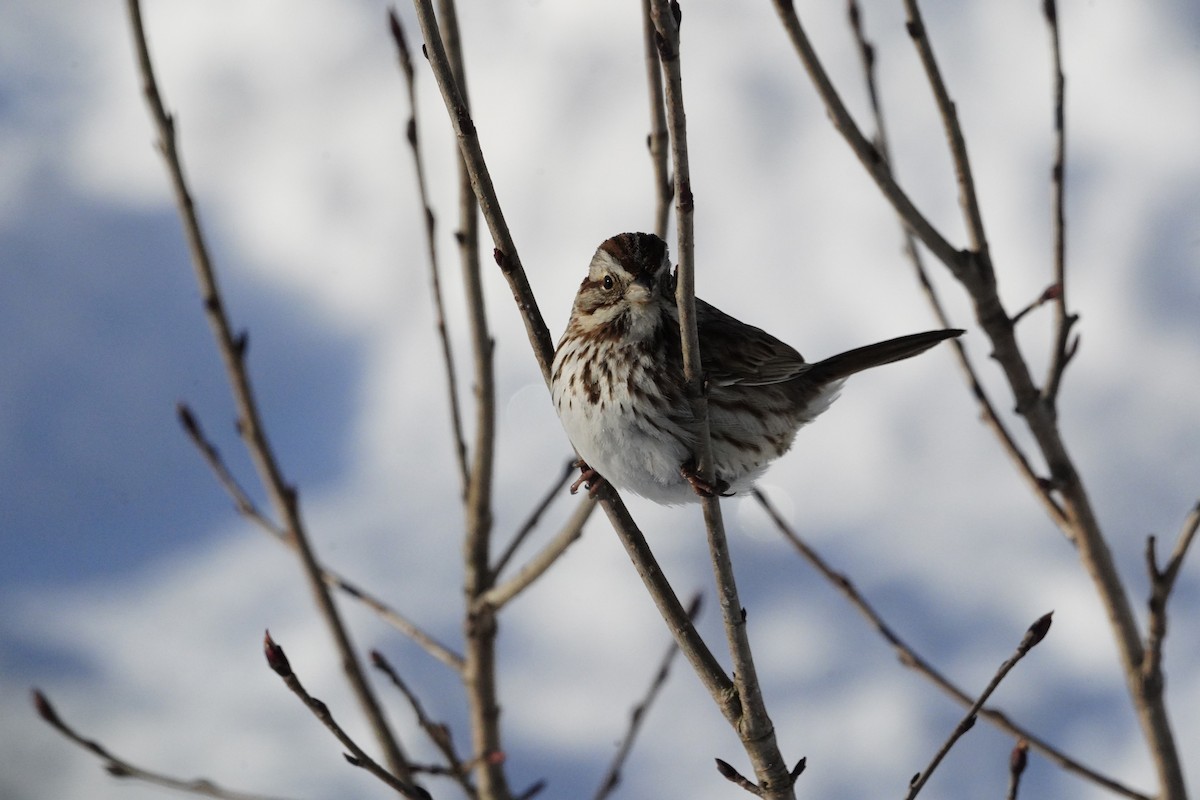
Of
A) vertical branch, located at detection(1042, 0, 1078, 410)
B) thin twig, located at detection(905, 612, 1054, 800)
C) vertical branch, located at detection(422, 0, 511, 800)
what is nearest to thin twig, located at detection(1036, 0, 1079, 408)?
vertical branch, located at detection(1042, 0, 1078, 410)

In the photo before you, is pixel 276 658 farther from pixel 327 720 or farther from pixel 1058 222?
pixel 1058 222

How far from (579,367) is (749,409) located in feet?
1.82

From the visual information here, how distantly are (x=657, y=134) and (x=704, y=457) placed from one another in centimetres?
120

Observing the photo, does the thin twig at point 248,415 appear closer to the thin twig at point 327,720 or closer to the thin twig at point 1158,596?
the thin twig at point 327,720

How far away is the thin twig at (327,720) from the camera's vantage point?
2.44 m

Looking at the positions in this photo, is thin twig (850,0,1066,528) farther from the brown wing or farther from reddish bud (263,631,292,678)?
Result: reddish bud (263,631,292,678)

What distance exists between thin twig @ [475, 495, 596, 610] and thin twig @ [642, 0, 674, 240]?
980mm

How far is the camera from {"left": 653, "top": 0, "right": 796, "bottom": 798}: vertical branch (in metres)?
2.11

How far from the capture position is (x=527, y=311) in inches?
108

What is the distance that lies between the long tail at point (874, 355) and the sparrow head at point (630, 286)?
0.74m

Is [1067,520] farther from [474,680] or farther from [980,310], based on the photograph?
[474,680]

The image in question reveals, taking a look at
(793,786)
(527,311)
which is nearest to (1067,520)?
(793,786)

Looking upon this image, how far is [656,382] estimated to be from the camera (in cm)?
305

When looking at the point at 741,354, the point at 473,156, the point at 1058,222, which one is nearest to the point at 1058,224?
the point at 1058,222
